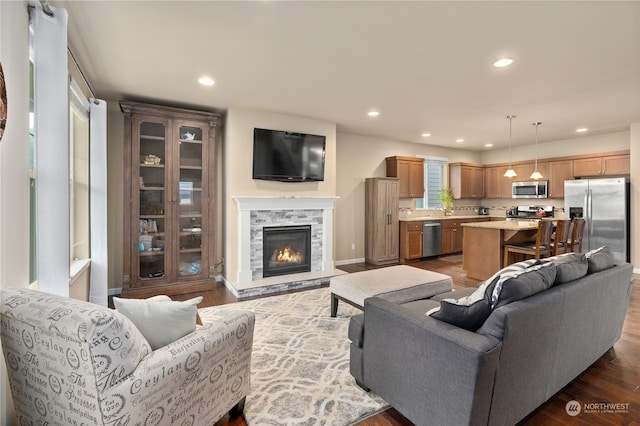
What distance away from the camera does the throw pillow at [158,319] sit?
145 cm

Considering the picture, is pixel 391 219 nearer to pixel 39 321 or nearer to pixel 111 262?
pixel 111 262

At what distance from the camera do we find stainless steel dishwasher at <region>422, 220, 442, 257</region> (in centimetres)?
649

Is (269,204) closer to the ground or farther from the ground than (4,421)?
farther from the ground

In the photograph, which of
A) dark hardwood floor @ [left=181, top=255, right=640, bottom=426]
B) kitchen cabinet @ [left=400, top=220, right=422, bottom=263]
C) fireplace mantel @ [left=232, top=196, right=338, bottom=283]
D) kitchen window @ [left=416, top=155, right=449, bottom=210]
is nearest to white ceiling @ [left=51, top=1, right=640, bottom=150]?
fireplace mantel @ [left=232, top=196, right=338, bottom=283]

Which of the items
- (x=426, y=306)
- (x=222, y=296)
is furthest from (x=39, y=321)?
(x=222, y=296)

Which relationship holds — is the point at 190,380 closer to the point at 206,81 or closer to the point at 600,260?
the point at 600,260

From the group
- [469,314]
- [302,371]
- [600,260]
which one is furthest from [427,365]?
[600,260]

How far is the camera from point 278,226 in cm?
470

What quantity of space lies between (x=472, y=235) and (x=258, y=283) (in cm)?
362

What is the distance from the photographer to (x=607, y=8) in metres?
2.10

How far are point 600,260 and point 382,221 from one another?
13.0ft

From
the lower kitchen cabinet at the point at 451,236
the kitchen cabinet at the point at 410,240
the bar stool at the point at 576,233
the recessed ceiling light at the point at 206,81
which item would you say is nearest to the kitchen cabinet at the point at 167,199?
the recessed ceiling light at the point at 206,81

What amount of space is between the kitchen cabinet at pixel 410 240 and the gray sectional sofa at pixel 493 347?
13.4ft

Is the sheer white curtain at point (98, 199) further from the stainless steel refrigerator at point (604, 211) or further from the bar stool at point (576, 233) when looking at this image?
the stainless steel refrigerator at point (604, 211)
